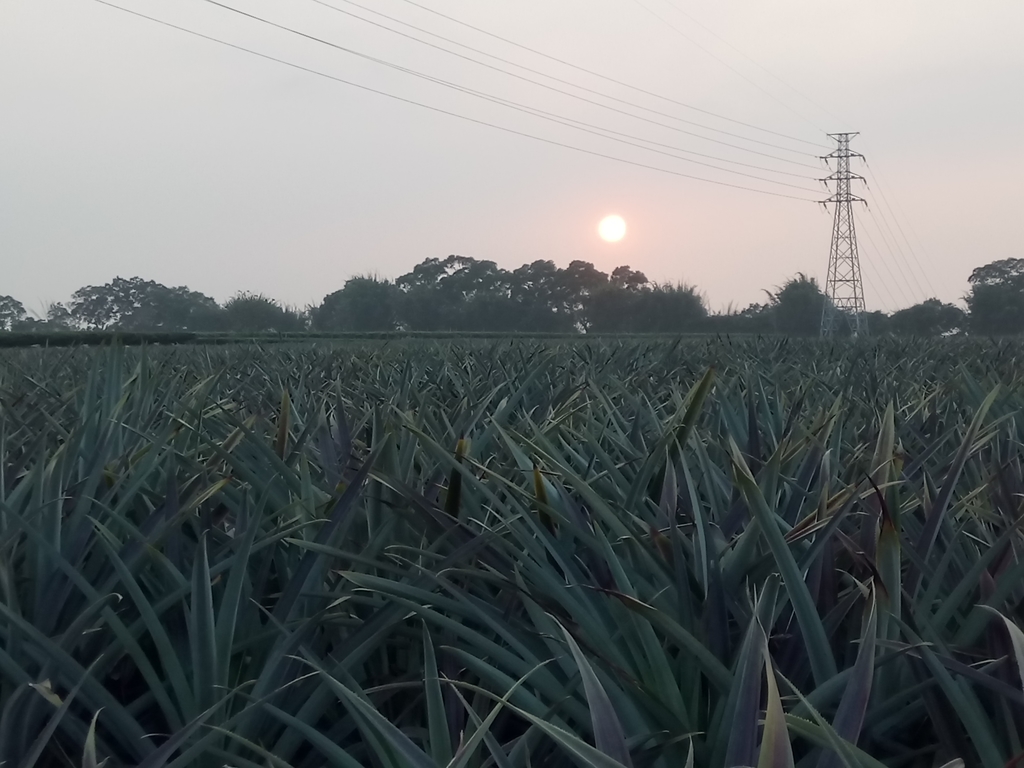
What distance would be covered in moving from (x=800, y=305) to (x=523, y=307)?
12.0 m

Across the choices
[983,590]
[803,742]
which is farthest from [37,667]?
[983,590]

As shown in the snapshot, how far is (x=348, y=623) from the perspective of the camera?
0.70 metres

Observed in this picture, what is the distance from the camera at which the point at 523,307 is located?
36.3m

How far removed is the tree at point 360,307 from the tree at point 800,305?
54.7 feet

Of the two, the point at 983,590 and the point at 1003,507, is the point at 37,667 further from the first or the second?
the point at 1003,507

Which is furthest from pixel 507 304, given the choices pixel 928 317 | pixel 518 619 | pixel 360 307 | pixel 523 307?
pixel 518 619

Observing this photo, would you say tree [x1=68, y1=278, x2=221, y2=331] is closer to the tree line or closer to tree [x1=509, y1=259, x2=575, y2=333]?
the tree line

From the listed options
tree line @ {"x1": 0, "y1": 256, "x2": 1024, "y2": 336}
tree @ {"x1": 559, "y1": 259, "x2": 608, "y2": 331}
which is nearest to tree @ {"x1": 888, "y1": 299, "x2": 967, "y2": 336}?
tree line @ {"x1": 0, "y1": 256, "x2": 1024, "y2": 336}

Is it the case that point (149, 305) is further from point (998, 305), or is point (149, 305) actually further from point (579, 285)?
point (998, 305)

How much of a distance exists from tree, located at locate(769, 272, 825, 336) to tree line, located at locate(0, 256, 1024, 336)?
0.18 ft

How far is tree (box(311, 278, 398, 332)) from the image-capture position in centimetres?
3600

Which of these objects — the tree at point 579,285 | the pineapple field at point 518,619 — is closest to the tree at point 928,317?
the tree at point 579,285

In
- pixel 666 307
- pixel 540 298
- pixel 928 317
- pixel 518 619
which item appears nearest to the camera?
pixel 518 619

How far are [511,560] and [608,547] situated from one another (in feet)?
0.40
